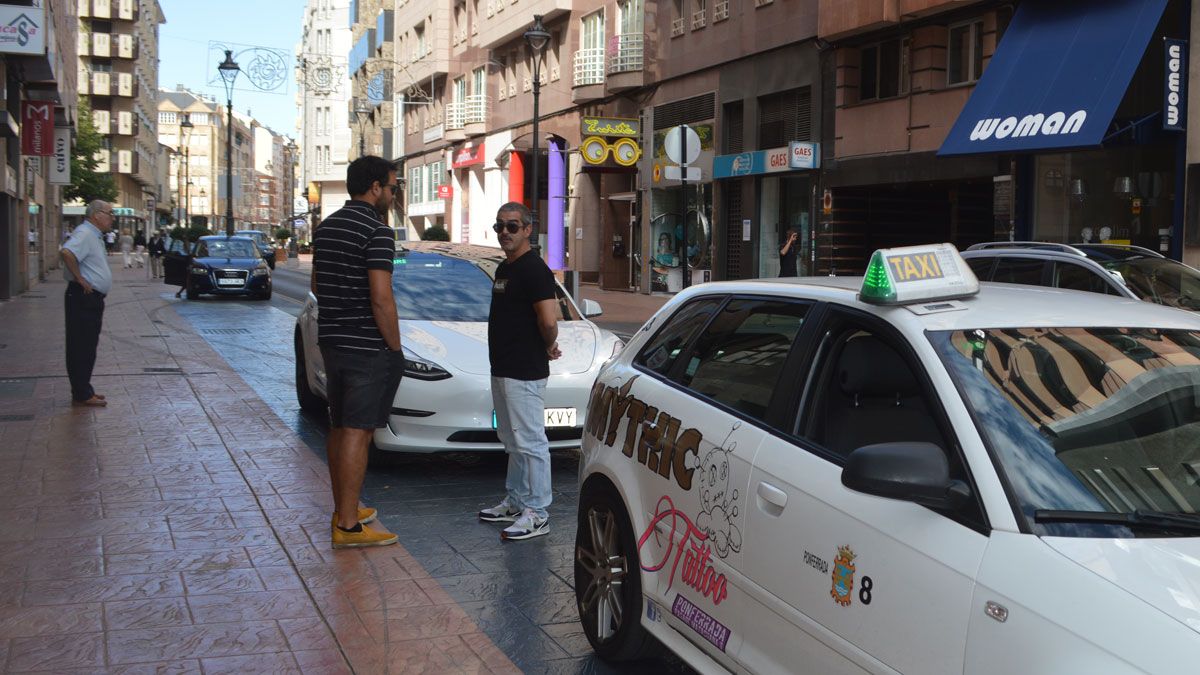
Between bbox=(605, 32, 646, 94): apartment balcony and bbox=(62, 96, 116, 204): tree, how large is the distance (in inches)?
1625

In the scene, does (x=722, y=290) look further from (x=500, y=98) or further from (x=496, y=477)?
(x=500, y=98)

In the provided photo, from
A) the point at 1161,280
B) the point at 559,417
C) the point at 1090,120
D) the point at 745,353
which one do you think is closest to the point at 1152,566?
the point at 745,353

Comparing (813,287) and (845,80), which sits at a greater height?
(845,80)

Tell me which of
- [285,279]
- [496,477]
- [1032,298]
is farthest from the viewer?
[285,279]

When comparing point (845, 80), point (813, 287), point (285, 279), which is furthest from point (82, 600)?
point (285, 279)

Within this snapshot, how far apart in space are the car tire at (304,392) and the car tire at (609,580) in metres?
6.15

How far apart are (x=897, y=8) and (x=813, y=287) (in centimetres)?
2068

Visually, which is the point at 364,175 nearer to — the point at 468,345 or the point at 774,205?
the point at 468,345

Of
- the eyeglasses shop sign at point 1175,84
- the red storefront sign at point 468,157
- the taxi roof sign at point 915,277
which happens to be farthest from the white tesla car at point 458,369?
the red storefront sign at point 468,157

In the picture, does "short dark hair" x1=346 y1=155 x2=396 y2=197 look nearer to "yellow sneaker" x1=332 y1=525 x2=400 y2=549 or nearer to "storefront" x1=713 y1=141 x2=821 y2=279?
"yellow sneaker" x1=332 y1=525 x2=400 y2=549

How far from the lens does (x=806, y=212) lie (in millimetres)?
27781

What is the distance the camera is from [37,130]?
1192 inches

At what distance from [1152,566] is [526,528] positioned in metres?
4.37

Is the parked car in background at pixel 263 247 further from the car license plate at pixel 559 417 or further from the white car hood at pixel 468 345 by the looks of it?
the car license plate at pixel 559 417
